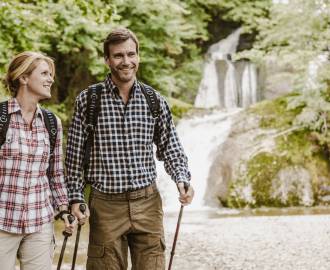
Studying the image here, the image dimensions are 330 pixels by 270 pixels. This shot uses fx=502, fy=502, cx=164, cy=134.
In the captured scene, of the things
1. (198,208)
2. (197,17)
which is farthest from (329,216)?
(197,17)

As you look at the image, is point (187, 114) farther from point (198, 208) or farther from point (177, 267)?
point (177, 267)

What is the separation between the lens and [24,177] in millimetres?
2727

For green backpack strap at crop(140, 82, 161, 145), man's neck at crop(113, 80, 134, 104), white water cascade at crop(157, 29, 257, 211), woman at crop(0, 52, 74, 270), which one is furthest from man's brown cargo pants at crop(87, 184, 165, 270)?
white water cascade at crop(157, 29, 257, 211)

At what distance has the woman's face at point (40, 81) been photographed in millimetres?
2854

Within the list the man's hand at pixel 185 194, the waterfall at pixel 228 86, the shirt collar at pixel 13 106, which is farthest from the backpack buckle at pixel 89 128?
the waterfall at pixel 228 86

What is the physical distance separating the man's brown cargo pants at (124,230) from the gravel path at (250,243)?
3.45 m

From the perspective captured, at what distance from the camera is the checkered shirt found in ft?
8.87

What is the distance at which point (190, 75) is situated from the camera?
68.4 feet

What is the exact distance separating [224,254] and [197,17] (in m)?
16.7

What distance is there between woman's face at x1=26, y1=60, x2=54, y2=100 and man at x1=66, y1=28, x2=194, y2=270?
0.85ft

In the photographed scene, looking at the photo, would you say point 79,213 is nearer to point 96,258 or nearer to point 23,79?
point 96,258

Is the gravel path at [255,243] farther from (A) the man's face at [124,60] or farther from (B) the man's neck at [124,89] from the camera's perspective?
(A) the man's face at [124,60]

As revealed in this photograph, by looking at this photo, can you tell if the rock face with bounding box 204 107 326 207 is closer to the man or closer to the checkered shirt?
the man

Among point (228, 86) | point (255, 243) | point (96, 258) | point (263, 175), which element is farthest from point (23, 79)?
point (228, 86)
